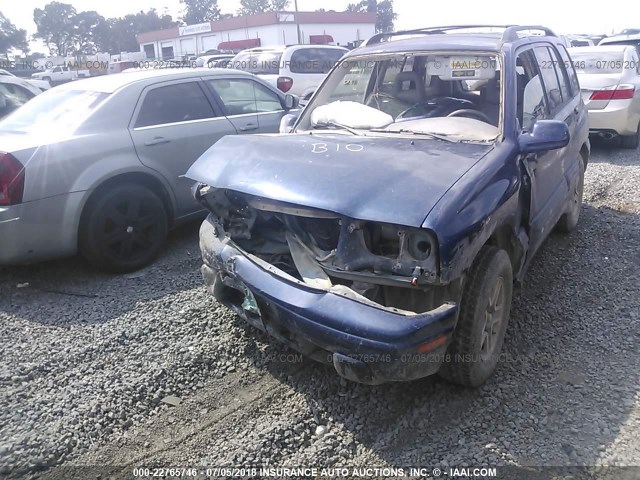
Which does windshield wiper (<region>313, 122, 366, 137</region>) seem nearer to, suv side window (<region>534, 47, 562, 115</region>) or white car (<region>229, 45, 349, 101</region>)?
suv side window (<region>534, 47, 562, 115</region>)

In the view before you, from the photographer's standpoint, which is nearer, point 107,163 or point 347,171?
point 347,171

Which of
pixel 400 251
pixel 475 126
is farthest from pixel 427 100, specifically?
pixel 400 251

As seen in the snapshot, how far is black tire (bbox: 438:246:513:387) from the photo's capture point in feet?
9.08

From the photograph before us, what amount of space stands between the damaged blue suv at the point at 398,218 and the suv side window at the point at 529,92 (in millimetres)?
19

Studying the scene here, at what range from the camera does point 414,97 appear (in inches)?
179

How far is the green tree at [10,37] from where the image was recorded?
74125mm

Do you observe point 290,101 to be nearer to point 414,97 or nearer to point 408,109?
point 414,97

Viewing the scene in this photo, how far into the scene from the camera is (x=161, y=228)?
497cm

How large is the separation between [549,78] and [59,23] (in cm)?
9559

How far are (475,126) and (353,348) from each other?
6.05 feet

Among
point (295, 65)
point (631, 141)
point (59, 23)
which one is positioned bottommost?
point (631, 141)

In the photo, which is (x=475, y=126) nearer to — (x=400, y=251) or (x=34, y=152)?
(x=400, y=251)

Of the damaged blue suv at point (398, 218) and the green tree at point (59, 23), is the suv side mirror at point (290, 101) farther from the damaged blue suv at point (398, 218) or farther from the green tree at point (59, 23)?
the green tree at point (59, 23)

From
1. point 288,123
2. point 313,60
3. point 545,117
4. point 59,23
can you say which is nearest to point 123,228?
point 288,123
